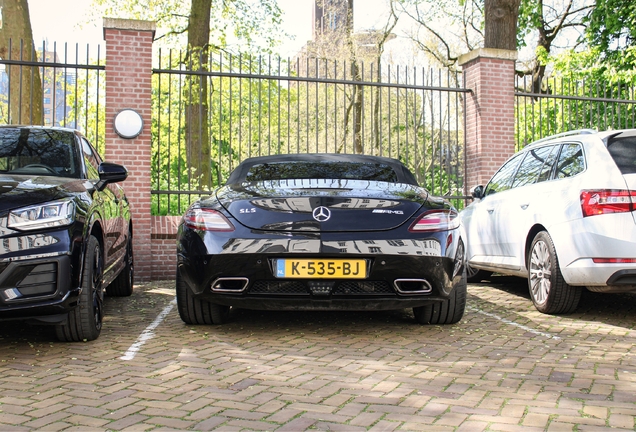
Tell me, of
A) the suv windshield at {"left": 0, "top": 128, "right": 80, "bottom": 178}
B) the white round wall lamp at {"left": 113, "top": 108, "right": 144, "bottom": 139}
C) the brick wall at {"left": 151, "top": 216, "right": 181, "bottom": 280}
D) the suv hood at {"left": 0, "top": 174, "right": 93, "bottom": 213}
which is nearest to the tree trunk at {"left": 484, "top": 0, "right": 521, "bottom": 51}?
the white round wall lamp at {"left": 113, "top": 108, "right": 144, "bottom": 139}

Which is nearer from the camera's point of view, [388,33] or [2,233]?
[2,233]

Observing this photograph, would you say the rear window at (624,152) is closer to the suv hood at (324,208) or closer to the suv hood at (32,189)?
the suv hood at (324,208)

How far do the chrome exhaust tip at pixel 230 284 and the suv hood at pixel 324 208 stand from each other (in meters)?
0.38

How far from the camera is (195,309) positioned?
5180 millimetres

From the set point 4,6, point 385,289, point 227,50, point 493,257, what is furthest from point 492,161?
point 227,50

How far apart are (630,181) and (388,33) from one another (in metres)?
27.9

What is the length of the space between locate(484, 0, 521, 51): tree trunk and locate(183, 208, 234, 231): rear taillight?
10988mm

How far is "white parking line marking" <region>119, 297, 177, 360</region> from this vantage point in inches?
173

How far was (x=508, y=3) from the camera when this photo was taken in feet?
47.0

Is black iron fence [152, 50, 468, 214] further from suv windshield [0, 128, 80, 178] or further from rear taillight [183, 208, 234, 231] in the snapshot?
rear taillight [183, 208, 234, 231]

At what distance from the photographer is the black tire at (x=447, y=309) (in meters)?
5.18

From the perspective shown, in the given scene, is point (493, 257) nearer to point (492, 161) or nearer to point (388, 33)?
point (492, 161)

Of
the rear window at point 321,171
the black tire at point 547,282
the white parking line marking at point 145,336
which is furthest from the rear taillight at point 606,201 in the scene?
the white parking line marking at point 145,336

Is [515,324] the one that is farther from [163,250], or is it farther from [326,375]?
[163,250]
